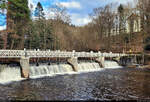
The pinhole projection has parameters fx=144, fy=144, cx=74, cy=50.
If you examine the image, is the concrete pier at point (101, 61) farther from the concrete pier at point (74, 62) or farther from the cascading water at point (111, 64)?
the concrete pier at point (74, 62)

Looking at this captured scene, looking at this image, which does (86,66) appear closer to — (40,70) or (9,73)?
(40,70)

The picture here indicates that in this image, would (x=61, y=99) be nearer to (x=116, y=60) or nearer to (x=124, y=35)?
(x=116, y=60)

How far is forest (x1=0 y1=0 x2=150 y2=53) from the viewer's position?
3063 cm

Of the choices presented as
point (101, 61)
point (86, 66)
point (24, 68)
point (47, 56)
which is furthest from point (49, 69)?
point (101, 61)

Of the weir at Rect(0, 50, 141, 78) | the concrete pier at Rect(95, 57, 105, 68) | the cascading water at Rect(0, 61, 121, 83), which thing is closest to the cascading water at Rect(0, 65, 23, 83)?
the cascading water at Rect(0, 61, 121, 83)

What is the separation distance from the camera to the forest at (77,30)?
3063 centimetres

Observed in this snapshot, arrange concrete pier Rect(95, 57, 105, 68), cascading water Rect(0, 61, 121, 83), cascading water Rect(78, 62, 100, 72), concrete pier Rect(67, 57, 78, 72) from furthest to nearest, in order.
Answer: concrete pier Rect(95, 57, 105, 68), cascading water Rect(78, 62, 100, 72), concrete pier Rect(67, 57, 78, 72), cascading water Rect(0, 61, 121, 83)

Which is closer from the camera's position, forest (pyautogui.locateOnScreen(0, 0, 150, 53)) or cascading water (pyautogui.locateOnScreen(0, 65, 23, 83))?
cascading water (pyautogui.locateOnScreen(0, 65, 23, 83))

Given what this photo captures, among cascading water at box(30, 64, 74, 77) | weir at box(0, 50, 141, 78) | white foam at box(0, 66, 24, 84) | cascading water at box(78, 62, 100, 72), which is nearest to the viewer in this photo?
white foam at box(0, 66, 24, 84)

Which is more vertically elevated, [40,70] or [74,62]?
[74,62]

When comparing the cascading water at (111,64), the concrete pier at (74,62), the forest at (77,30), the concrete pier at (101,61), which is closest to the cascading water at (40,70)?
the concrete pier at (74,62)

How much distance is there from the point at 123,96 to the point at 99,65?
63.2 ft

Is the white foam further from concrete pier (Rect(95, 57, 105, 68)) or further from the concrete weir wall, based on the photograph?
concrete pier (Rect(95, 57, 105, 68))

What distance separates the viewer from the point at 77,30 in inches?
1959
